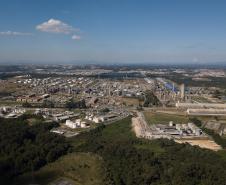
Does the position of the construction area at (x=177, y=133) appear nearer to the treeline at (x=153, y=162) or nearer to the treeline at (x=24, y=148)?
the treeline at (x=153, y=162)

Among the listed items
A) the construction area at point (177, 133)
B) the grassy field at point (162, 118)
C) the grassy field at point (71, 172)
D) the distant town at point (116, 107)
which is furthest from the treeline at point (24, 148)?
the grassy field at point (162, 118)

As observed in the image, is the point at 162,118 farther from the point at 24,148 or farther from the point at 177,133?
the point at 24,148

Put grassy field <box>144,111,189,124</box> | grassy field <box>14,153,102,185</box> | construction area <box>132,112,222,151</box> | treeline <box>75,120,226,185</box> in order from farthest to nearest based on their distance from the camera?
grassy field <box>144,111,189,124</box>, construction area <box>132,112,222,151</box>, grassy field <box>14,153,102,185</box>, treeline <box>75,120,226,185</box>

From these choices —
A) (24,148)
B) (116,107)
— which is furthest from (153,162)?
(116,107)

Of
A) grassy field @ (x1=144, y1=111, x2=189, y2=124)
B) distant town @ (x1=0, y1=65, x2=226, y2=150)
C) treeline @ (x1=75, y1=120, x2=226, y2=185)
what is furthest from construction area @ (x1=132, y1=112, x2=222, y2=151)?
treeline @ (x1=75, y1=120, x2=226, y2=185)

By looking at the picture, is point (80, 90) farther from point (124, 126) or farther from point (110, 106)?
point (124, 126)

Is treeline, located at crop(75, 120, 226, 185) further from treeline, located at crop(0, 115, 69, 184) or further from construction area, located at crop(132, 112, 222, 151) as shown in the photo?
treeline, located at crop(0, 115, 69, 184)
